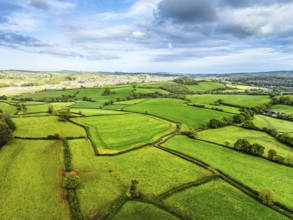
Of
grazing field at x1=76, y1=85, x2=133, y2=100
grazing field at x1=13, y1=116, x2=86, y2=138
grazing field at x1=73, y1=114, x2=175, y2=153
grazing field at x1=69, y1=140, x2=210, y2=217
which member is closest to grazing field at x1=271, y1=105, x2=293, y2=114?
grazing field at x1=73, y1=114, x2=175, y2=153

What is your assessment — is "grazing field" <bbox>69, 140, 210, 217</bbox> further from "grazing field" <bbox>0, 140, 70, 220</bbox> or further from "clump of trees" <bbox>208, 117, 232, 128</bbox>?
"clump of trees" <bbox>208, 117, 232, 128</bbox>

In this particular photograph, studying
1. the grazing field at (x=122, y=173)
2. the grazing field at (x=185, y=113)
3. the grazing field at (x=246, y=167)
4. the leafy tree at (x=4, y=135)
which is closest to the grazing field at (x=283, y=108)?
the grazing field at (x=185, y=113)

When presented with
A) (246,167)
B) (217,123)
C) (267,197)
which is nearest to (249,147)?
(246,167)

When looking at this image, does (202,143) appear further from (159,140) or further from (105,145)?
(105,145)

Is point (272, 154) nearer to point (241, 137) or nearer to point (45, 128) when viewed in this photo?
point (241, 137)

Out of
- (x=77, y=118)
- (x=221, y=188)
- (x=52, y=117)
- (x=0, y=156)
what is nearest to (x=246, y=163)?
(x=221, y=188)

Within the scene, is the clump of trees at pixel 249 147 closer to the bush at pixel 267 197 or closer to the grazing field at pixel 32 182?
the bush at pixel 267 197
